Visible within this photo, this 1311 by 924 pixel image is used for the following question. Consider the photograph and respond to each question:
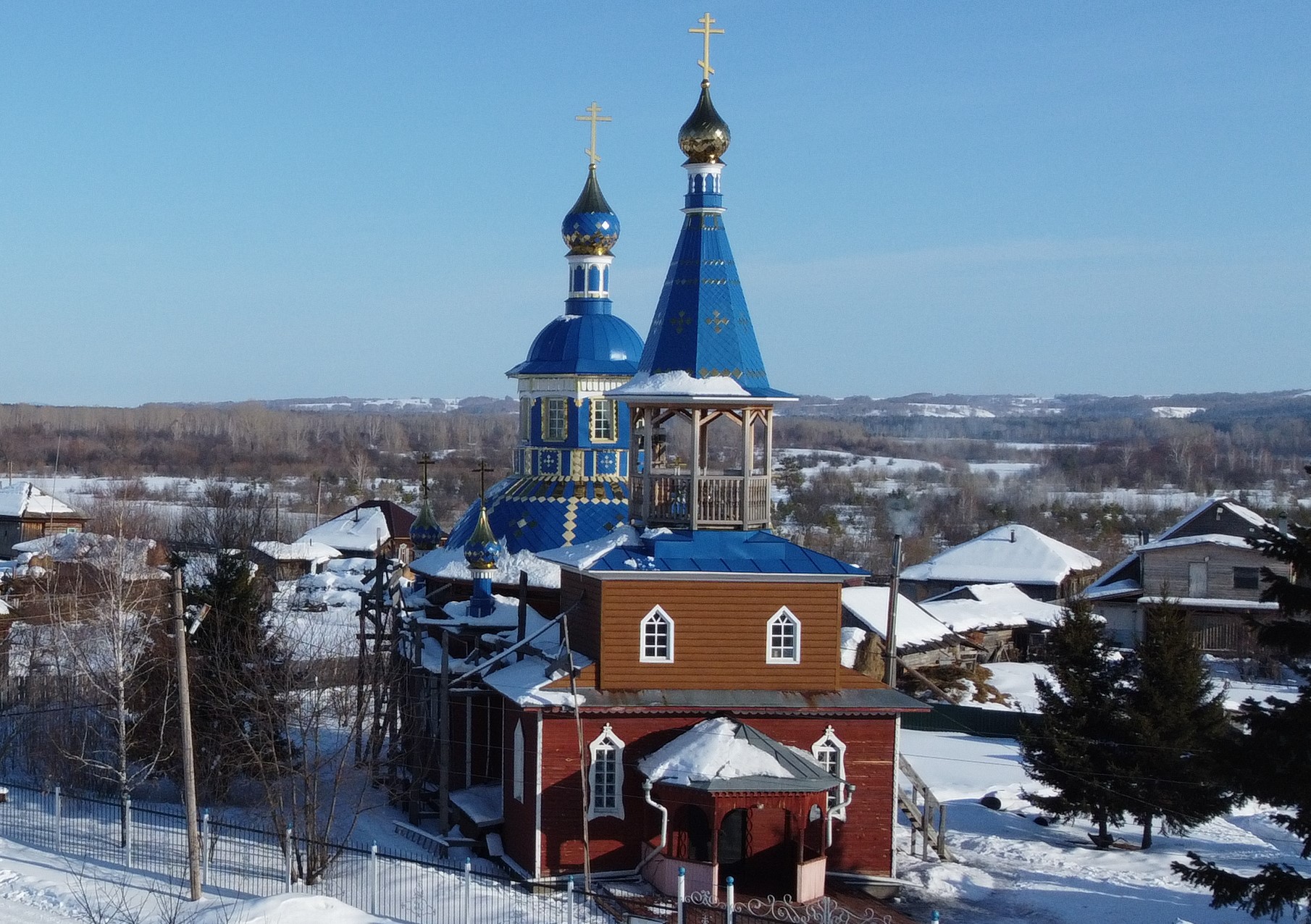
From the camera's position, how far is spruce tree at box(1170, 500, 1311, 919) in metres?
12.8

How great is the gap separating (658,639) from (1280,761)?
24.3 ft

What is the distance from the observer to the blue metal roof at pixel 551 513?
2381 cm

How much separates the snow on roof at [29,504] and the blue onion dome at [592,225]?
38407 millimetres

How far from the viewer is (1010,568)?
161ft

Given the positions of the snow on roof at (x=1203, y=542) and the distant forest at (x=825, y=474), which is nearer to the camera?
the snow on roof at (x=1203, y=542)

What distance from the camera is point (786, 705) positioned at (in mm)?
17344

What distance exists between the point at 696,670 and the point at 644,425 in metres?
3.31

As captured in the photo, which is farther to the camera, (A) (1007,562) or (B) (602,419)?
(A) (1007,562)

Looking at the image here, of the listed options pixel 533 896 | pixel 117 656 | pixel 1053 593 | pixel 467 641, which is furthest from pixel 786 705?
pixel 1053 593

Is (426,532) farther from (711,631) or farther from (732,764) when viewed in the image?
(732,764)

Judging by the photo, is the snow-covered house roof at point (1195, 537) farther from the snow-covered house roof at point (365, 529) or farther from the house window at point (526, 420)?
the snow-covered house roof at point (365, 529)

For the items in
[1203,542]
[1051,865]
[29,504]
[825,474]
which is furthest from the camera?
[825,474]

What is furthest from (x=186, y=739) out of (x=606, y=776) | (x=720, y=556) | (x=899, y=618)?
(x=899, y=618)

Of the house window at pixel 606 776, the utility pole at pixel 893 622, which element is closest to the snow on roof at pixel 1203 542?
the utility pole at pixel 893 622
